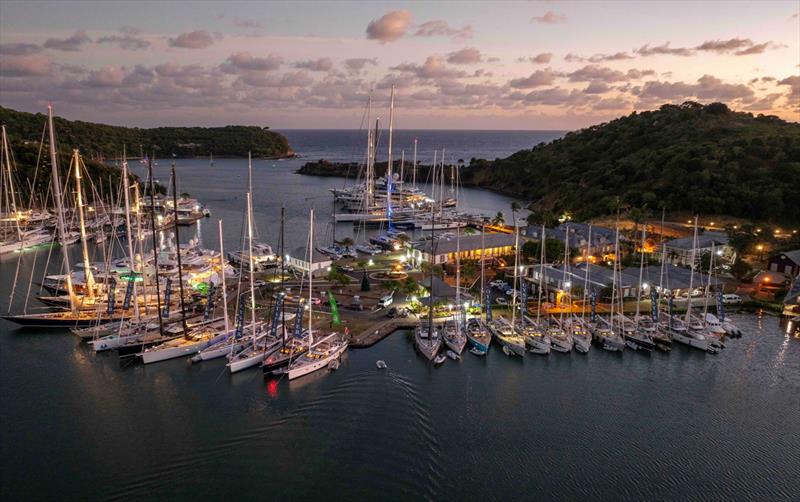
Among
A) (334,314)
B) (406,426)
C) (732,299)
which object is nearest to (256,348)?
(334,314)

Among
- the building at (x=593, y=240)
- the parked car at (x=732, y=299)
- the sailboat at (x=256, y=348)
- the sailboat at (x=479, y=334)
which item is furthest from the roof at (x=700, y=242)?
the sailboat at (x=256, y=348)

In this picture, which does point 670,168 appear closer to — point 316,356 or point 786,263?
point 786,263

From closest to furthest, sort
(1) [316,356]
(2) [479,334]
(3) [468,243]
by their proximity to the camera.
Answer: (1) [316,356] → (2) [479,334] → (3) [468,243]

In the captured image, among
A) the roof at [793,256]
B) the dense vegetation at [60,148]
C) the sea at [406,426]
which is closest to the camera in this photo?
the sea at [406,426]

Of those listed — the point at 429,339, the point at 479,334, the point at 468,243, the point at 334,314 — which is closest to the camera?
the point at 429,339

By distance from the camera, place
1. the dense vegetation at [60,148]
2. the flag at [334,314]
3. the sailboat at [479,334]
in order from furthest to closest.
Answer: the dense vegetation at [60,148], the flag at [334,314], the sailboat at [479,334]

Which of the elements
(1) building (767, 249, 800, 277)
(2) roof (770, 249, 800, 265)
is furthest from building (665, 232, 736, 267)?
(2) roof (770, 249, 800, 265)

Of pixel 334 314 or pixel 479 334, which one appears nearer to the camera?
pixel 479 334

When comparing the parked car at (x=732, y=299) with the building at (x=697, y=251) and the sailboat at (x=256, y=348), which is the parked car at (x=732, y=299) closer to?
the building at (x=697, y=251)
